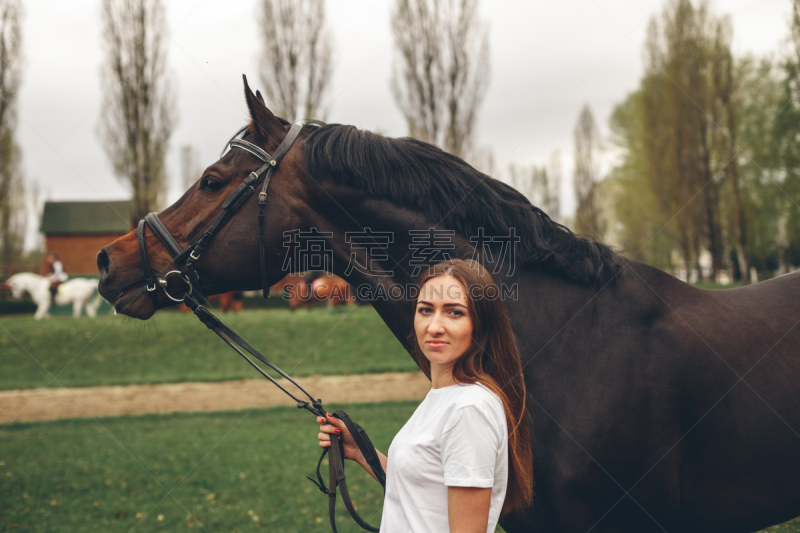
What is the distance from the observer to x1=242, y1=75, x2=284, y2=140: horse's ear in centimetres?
252

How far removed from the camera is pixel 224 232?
2506 millimetres

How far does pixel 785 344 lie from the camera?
2303 millimetres

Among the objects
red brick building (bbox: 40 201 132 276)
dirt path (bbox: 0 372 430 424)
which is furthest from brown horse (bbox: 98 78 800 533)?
red brick building (bbox: 40 201 132 276)

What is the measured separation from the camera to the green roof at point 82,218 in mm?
30156

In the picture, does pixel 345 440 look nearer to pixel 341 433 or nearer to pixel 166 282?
pixel 341 433

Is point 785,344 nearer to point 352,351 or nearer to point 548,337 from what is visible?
point 548,337

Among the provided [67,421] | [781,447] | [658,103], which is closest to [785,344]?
[781,447]

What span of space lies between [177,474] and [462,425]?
6172 millimetres

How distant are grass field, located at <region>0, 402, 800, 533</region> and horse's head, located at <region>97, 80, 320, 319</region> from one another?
10.4 ft

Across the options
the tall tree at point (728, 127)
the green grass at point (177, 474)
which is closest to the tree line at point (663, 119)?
the tall tree at point (728, 127)

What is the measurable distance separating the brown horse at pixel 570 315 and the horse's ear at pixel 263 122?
0.04 feet

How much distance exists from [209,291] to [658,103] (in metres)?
24.4

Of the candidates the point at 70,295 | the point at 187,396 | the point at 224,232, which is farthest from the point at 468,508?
the point at 70,295

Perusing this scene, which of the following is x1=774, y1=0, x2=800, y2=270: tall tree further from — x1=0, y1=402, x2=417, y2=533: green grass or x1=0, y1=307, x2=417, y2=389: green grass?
x1=0, y1=402, x2=417, y2=533: green grass
